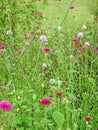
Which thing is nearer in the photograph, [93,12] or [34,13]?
[34,13]

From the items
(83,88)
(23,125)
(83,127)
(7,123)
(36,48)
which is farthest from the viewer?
(36,48)

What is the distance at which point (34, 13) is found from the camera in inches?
187

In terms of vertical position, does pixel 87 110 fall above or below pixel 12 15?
below

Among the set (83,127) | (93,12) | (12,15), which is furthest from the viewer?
(93,12)

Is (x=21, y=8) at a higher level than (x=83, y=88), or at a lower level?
higher

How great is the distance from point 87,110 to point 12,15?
2379mm

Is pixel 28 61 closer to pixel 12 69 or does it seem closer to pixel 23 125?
pixel 12 69

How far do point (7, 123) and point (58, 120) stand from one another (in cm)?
29

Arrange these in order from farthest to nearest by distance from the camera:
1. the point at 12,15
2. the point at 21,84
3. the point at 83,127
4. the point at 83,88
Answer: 1. the point at 12,15
2. the point at 83,88
3. the point at 21,84
4. the point at 83,127

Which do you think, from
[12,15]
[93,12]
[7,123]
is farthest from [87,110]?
[93,12]

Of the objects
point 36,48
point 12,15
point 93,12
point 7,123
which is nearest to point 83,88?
point 36,48

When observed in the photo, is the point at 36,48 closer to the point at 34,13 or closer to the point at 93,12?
the point at 34,13

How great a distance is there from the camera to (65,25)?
5.05 m

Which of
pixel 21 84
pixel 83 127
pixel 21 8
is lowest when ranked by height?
pixel 83 127
